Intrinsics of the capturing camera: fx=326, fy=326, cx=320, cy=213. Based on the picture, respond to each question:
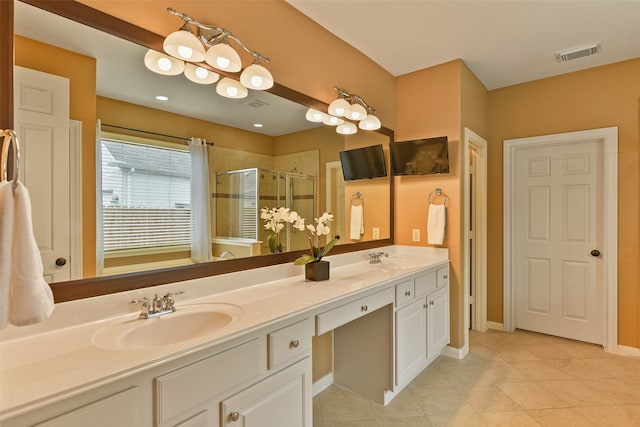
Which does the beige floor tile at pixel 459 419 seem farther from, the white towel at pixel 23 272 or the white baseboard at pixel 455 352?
the white towel at pixel 23 272

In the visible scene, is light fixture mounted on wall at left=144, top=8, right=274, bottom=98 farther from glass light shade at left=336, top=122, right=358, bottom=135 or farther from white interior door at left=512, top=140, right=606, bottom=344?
white interior door at left=512, top=140, right=606, bottom=344

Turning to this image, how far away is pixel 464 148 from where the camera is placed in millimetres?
2928

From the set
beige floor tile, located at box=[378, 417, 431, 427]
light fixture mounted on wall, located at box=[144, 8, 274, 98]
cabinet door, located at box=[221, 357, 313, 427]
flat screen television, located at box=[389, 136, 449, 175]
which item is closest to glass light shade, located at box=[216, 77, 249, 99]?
light fixture mounted on wall, located at box=[144, 8, 274, 98]

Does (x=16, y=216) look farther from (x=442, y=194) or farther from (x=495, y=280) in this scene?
(x=495, y=280)

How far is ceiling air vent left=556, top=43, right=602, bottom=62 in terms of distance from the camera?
266 centimetres

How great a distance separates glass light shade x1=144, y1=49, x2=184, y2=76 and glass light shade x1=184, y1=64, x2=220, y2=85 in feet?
0.12

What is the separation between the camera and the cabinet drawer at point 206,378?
0.97m

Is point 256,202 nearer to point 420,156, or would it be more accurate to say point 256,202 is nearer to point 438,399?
point 420,156

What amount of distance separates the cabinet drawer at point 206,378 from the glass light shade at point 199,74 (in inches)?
49.4

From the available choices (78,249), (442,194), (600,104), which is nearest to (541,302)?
(442,194)

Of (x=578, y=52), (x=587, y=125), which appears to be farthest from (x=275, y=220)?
(x=587, y=125)

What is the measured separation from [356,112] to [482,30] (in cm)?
111

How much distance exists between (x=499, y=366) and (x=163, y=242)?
109 inches

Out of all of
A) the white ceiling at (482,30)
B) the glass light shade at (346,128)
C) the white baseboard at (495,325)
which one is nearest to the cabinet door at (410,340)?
the glass light shade at (346,128)
